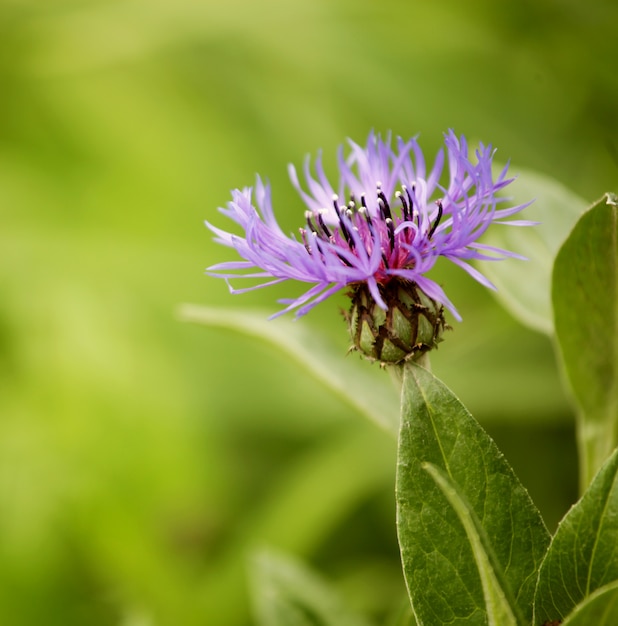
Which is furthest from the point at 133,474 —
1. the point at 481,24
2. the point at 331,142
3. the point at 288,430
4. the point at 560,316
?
the point at 481,24

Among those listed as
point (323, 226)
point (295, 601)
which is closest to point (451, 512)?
point (323, 226)

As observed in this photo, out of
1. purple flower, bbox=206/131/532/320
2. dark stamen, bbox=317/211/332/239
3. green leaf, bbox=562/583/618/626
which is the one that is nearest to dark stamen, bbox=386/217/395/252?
purple flower, bbox=206/131/532/320

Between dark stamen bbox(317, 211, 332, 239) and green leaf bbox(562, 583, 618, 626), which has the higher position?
dark stamen bbox(317, 211, 332, 239)

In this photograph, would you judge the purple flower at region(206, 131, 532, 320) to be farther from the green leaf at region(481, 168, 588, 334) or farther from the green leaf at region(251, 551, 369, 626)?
the green leaf at region(251, 551, 369, 626)

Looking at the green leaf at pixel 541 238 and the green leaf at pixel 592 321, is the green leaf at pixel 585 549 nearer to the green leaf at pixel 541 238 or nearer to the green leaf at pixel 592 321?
the green leaf at pixel 592 321

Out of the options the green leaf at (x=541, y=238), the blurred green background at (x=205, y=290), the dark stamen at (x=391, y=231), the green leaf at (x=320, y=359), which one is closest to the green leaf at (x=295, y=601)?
the blurred green background at (x=205, y=290)

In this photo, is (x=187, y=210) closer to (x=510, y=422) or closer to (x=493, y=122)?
(x=493, y=122)
